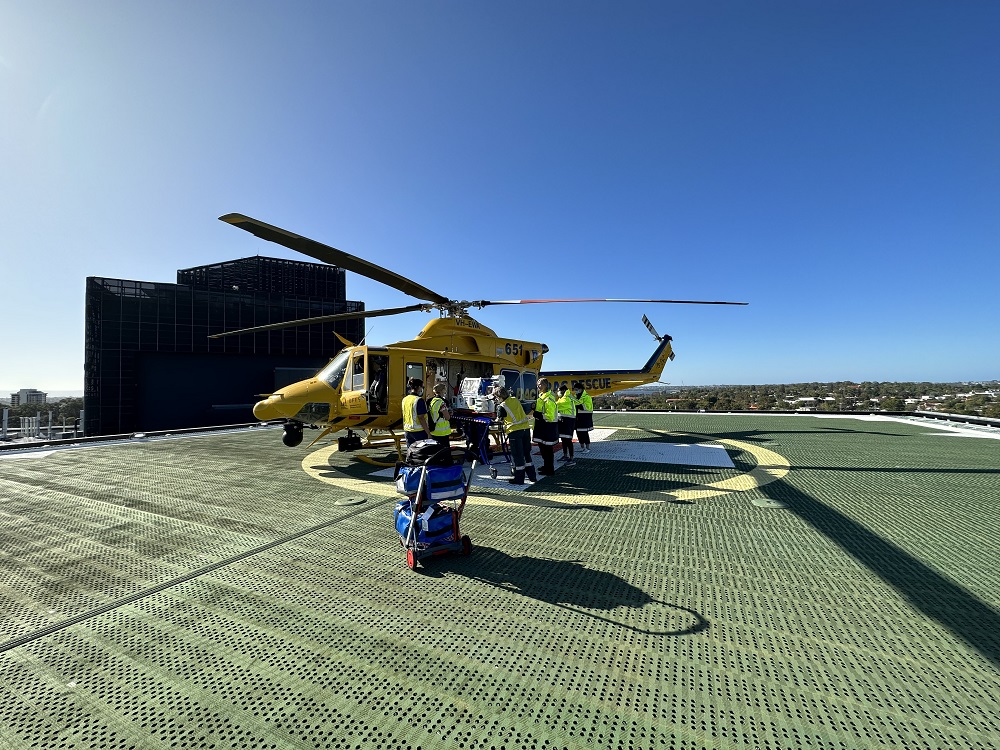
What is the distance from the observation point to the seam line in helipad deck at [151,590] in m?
2.59

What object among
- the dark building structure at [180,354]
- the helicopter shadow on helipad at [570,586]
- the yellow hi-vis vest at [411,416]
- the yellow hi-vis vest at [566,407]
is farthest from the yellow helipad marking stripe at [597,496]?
the dark building structure at [180,354]

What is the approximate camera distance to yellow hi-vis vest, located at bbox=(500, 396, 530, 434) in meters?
6.62

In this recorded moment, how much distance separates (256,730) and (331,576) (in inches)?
61.8

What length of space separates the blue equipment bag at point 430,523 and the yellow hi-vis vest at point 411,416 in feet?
4.26

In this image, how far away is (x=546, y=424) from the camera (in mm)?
7418

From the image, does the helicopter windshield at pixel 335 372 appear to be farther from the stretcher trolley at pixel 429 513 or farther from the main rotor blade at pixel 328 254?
the stretcher trolley at pixel 429 513

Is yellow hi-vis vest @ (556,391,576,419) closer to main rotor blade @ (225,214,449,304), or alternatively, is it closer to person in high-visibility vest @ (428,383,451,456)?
main rotor blade @ (225,214,449,304)

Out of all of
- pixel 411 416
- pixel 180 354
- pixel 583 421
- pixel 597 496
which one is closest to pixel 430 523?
pixel 411 416

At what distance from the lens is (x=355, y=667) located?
2.29 m

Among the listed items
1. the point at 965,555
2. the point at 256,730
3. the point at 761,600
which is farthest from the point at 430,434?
the point at 965,555

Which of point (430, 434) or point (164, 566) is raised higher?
point (430, 434)

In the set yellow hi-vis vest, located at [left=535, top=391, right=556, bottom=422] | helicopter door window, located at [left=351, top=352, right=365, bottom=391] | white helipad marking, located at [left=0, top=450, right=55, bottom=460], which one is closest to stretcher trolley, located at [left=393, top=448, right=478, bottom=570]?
yellow hi-vis vest, located at [left=535, top=391, right=556, bottom=422]

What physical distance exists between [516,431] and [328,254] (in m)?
4.20

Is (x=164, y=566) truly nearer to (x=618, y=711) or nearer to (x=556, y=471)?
(x=618, y=711)
